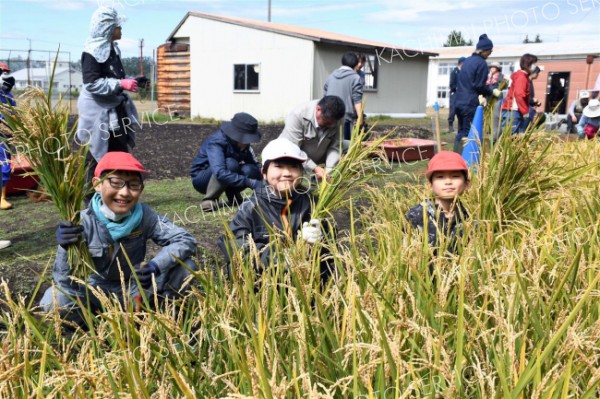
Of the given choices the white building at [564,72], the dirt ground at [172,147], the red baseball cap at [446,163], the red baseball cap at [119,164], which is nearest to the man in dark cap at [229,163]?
the dirt ground at [172,147]

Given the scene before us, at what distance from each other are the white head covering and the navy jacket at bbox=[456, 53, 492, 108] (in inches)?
184

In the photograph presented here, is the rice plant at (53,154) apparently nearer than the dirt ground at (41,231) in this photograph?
Yes

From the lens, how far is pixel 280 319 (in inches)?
72.6

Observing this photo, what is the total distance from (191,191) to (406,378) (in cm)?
549

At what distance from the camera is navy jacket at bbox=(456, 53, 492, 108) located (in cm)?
766

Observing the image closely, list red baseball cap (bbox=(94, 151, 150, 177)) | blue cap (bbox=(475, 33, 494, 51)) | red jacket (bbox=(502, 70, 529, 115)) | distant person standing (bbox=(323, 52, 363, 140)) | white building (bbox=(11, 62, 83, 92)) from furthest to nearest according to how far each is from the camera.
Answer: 1. white building (bbox=(11, 62, 83, 92))
2. red jacket (bbox=(502, 70, 529, 115))
3. blue cap (bbox=(475, 33, 494, 51))
4. distant person standing (bbox=(323, 52, 363, 140))
5. red baseball cap (bbox=(94, 151, 150, 177))

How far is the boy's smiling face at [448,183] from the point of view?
123 inches

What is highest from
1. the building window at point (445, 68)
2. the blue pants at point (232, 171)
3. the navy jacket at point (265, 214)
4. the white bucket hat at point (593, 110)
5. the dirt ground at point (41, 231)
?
the building window at point (445, 68)

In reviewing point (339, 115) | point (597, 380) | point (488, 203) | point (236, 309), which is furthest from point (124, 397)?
point (339, 115)

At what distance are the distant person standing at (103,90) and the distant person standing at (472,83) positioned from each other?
4.25 m

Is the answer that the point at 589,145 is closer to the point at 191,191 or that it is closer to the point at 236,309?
the point at 191,191

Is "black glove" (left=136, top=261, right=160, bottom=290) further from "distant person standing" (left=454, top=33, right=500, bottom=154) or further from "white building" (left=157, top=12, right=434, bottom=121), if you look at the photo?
"white building" (left=157, top=12, right=434, bottom=121)

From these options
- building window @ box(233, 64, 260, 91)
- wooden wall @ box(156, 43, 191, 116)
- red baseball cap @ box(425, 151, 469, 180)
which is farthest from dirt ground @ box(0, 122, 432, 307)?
wooden wall @ box(156, 43, 191, 116)

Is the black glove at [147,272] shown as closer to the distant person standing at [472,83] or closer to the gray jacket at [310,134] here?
the gray jacket at [310,134]
